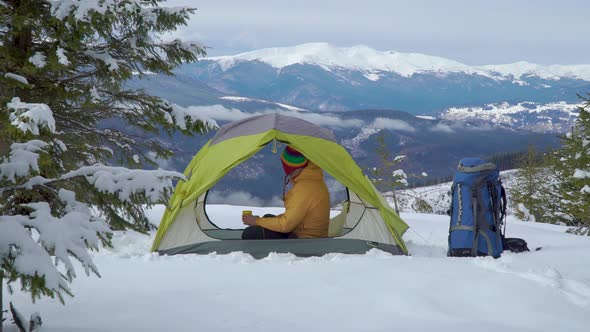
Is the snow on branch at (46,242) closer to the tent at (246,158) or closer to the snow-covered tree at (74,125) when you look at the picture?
the snow-covered tree at (74,125)

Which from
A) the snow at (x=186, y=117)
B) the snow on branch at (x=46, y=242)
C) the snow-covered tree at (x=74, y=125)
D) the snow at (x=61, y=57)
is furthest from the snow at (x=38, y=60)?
the snow on branch at (x=46, y=242)

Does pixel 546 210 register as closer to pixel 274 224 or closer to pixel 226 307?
pixel 274 224

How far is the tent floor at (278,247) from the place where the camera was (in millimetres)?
6613

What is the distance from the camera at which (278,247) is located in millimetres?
6633

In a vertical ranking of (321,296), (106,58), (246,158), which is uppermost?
(106,58)

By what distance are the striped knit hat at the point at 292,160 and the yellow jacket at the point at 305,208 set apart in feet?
0.38

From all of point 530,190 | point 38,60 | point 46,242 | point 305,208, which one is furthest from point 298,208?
point 530,190

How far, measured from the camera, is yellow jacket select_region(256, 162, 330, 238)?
6582 mm

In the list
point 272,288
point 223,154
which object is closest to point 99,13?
point 223,154

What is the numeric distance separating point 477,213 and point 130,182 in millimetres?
5184

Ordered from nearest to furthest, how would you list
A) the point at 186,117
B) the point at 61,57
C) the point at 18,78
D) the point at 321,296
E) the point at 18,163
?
the point at 18,163
the point at 321,296
the point at 18,78
the point at 61,57
the point at 186,117

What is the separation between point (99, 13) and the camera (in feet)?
17.1

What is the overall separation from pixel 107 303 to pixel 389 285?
8.23 feet

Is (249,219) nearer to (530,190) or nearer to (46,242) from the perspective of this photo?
(46,242)
